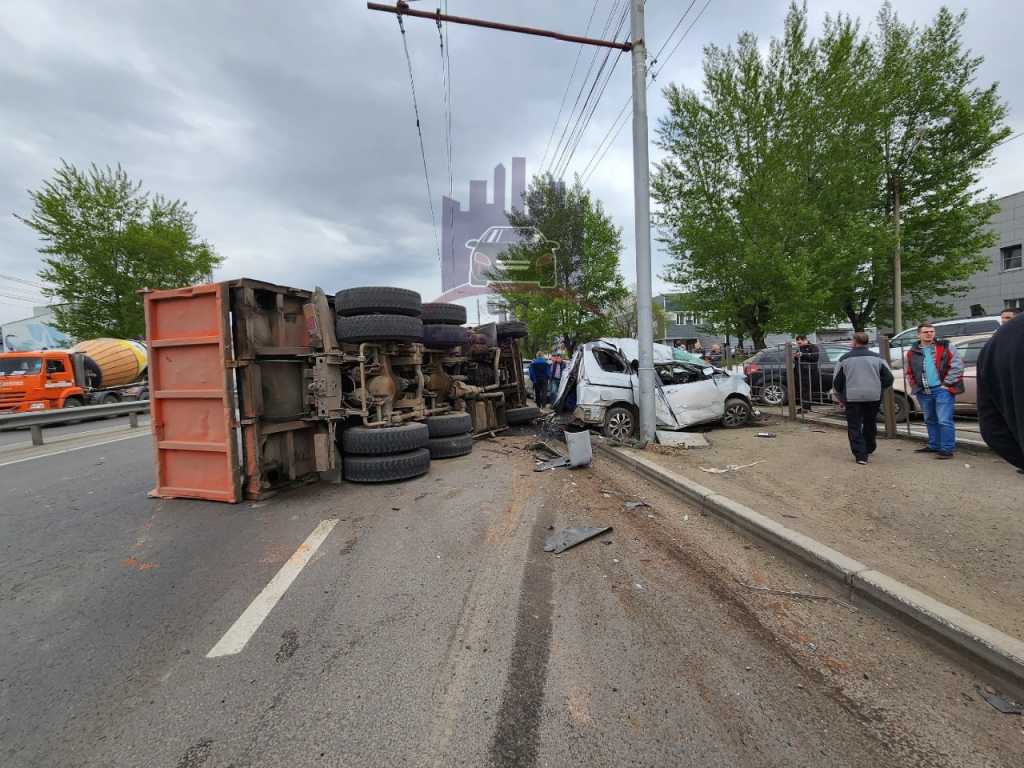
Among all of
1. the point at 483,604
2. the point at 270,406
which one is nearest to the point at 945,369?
the point at 483,604

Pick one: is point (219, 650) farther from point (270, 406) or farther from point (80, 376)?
point (80, 376)

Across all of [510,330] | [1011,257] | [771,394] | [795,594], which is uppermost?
[1011,257]

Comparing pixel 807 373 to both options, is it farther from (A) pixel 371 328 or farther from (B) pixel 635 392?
(A) pixel 371 328

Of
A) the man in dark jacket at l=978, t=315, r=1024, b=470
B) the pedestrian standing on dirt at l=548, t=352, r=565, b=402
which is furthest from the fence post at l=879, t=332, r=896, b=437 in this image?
the pedestrian standing on dirt at l=548, t=352, r=565, b=402

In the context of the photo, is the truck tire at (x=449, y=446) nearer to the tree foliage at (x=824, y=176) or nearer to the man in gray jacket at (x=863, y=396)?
the man in gray jacket at (x=863, y=396)

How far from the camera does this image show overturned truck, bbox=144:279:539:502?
4.98m

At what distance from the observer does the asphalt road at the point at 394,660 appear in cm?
176

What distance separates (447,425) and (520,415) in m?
3.20

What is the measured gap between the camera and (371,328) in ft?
18.7

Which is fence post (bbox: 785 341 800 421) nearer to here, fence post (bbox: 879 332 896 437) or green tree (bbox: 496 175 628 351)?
fence post (bbox: 879 332 896 437)

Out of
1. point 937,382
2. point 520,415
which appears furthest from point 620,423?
point 937,382

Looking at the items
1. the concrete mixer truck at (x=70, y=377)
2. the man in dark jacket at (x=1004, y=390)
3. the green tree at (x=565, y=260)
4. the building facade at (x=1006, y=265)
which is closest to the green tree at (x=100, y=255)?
the concrete mixer truck at (x=70, y=377)

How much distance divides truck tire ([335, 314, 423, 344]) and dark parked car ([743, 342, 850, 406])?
9287 millimetres

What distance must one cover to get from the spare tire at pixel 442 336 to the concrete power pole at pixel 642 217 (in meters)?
3.04
